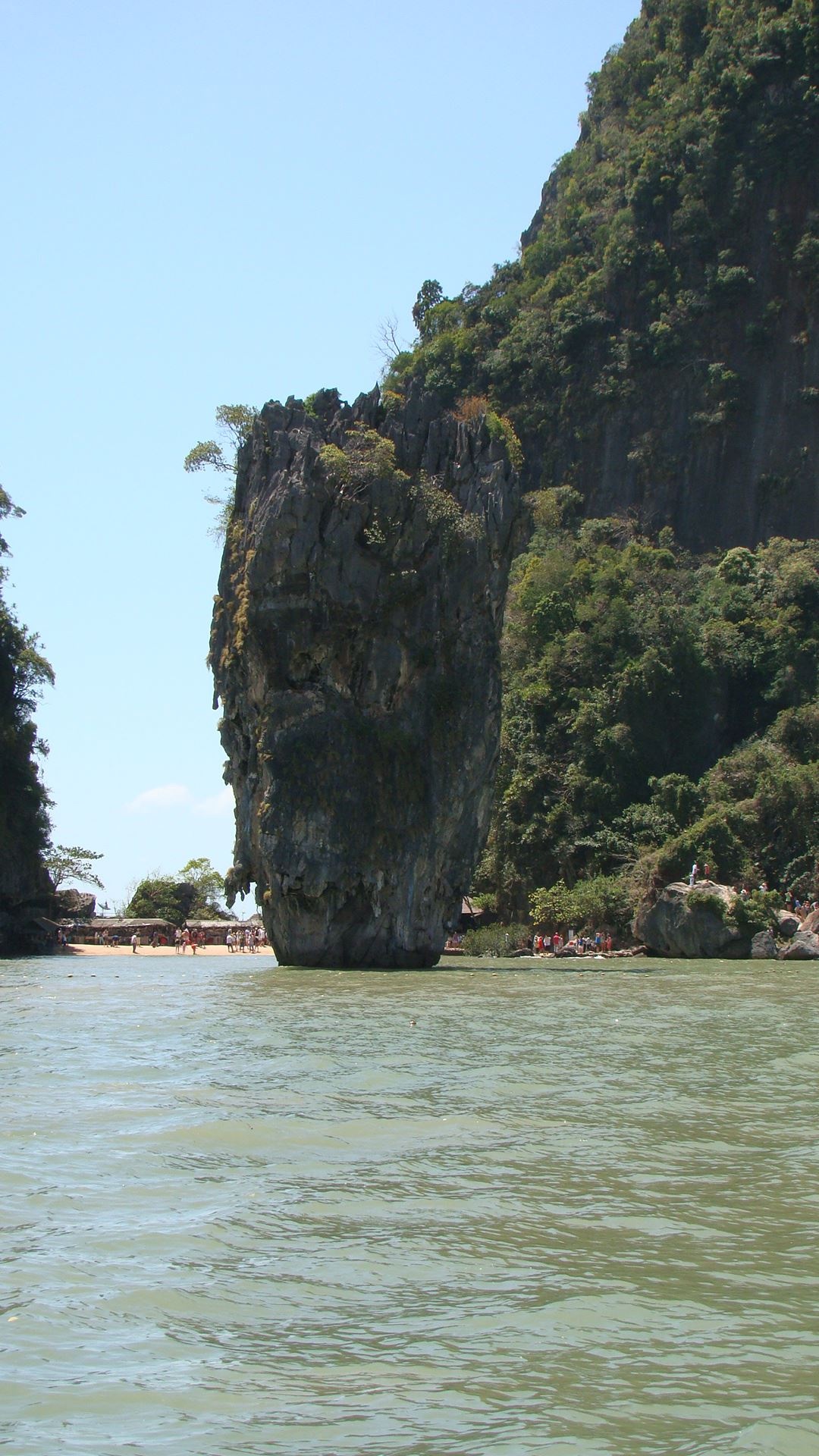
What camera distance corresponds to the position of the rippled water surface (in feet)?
18.7

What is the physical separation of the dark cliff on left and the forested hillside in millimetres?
29261

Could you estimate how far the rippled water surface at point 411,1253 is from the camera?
18.7 feet

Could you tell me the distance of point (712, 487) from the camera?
69875 millimetres

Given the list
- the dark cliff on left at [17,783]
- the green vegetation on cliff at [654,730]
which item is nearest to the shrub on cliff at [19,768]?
the dark cliff on left at [17,783]

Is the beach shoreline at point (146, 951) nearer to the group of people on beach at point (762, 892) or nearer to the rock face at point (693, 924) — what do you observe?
the rock face at point (693, 924)

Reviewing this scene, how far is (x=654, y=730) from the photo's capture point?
5481 centimetres

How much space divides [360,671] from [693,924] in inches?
540

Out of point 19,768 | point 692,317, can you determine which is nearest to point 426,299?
point 692,317

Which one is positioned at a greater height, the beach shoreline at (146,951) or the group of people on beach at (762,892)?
the group of people on beach at (762,892)

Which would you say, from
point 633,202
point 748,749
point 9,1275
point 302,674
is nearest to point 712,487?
point 633,202

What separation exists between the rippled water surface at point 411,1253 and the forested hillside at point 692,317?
187 ft

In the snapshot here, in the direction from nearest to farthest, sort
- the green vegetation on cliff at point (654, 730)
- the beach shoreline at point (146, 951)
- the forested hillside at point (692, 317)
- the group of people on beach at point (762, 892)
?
the group of people on beach at point (762, 892) → the green vegetation on cliff at point (654, 730) → the beach shoreline at point (146, 951) → the forested hillside at point (692, 317)

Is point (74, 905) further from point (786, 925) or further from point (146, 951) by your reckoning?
point (786, 925)

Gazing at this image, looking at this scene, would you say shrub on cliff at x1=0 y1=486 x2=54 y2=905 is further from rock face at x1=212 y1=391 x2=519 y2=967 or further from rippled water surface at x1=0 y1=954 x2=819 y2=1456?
rippled water surface at x1=0 y1=954 x2=819 y2=1456
